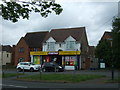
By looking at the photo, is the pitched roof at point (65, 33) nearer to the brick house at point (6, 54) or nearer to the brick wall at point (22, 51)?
the brick wall at point (22, 51)

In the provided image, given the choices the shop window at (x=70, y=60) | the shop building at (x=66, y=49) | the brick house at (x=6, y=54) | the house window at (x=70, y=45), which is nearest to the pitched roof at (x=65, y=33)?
the shop building at (x=66, y=49)

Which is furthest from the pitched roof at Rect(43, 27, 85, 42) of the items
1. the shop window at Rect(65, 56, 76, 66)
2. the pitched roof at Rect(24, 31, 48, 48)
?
the shop window at Rect(65, 56, 76, 66)

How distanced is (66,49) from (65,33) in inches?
168

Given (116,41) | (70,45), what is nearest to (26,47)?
(70,45)

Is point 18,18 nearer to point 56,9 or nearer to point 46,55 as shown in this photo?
point 56,9

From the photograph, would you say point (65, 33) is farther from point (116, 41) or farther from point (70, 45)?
point (116, 41)

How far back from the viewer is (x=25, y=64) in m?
40.2

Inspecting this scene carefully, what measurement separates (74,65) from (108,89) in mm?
29788

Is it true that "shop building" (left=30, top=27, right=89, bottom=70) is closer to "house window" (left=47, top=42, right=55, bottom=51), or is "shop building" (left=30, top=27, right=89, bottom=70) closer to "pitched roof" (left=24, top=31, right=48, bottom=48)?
"house window" (left=47, top=42, right=55, bottom=51)

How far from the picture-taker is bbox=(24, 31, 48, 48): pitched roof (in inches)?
2118

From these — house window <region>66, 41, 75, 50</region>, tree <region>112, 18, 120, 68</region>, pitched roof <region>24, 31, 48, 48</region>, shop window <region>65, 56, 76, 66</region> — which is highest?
pitched roof <region>24, 31, 48, 48</region>

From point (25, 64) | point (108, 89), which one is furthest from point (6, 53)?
point (108, 89)

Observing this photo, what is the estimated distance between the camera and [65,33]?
50.6 m

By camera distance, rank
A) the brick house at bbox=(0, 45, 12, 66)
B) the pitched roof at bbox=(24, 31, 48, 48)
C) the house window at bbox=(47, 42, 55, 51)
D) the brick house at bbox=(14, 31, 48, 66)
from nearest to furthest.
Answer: the house window at bbox=(47, 42, 55, 51) → the brick house at bbox=(14, 31, 48, 66) → the pitched roof at bbox=(24, 31, 48, 48) → the brick house at bbox=(0, 45, 12, 66)
